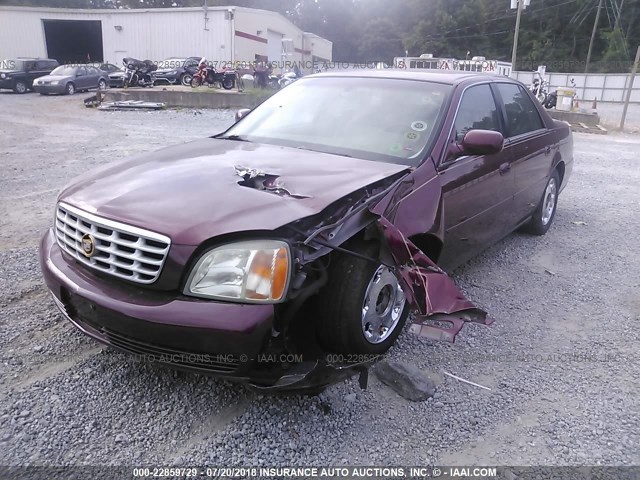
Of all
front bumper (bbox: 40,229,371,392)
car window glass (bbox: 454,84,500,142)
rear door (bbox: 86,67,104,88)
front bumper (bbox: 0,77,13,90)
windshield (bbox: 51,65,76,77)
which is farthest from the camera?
rear door (bbox: 86,67,104,88)

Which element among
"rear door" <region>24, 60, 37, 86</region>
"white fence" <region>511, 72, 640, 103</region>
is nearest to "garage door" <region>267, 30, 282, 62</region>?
"rear door" <region>24, 60, 37, 86</region>

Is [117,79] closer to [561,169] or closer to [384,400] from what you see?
[561,169]

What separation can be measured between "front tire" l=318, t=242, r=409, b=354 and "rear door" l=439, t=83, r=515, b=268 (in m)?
0.83

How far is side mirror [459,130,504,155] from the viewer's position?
3371 millimetres

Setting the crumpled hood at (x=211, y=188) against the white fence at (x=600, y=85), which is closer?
the crumpled hood at (x=211, y=188)

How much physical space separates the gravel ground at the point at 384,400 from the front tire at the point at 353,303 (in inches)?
12.6

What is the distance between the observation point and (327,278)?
101 inches

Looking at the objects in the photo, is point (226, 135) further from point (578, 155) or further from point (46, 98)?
point (46, 98)

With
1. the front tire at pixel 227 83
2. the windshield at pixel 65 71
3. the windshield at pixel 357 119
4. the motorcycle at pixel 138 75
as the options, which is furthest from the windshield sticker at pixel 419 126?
the windshield at pixel 65 71

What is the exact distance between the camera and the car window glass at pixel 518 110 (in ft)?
14.8

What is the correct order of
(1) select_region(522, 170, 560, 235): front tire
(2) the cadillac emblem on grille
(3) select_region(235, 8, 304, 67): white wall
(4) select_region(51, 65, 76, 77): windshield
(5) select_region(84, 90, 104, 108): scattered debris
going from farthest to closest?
1. (3) select_region(235, 8, 304, 67): white wall
2. (4) select_region(51, 65, 76, 77): windshield
3. (5) select_region(84, 90, 104, 108): scattered debris
4. (1) select_region(522, 170, 560, 235): front tire
5. (2) the cadillac emblem on grille

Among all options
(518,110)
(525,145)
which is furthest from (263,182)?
(518,110)

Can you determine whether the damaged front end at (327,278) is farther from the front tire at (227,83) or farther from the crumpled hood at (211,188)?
the front tire at (227,83)

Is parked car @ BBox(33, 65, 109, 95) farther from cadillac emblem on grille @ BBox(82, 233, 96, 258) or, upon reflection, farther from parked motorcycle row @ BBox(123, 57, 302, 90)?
cadillac emblem on grille @ BBox(82, 233, 96, 258)
